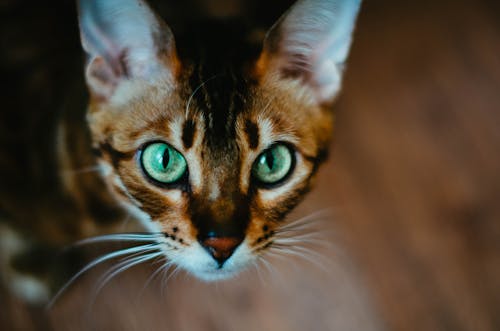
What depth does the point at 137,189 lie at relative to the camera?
2.86 ft

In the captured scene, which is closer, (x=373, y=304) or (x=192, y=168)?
(x=192, y=168)

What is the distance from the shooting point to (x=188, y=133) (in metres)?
0.82

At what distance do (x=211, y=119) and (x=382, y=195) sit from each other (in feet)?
2.59

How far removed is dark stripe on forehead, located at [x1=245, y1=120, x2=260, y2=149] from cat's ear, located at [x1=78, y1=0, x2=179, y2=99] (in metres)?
0.16

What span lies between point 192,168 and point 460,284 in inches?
36.9

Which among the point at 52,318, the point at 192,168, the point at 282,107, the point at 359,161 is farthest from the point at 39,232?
the point at 359,161

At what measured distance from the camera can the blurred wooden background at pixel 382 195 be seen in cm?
123

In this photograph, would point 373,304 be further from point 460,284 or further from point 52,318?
point 52,318

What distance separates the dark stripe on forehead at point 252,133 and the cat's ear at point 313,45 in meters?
0.10

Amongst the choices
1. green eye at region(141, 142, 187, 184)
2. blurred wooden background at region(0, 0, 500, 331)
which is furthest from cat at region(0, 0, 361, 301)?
blurred wooden background at region(0, 0, 500, 331)

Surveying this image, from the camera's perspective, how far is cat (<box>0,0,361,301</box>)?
82 centimetres

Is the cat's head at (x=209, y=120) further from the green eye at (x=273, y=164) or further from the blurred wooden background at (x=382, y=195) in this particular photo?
the blurred wooden background at (x=382, y=195)

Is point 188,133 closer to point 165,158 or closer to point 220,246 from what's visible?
point 165,158

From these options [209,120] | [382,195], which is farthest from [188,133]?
[382,195]
